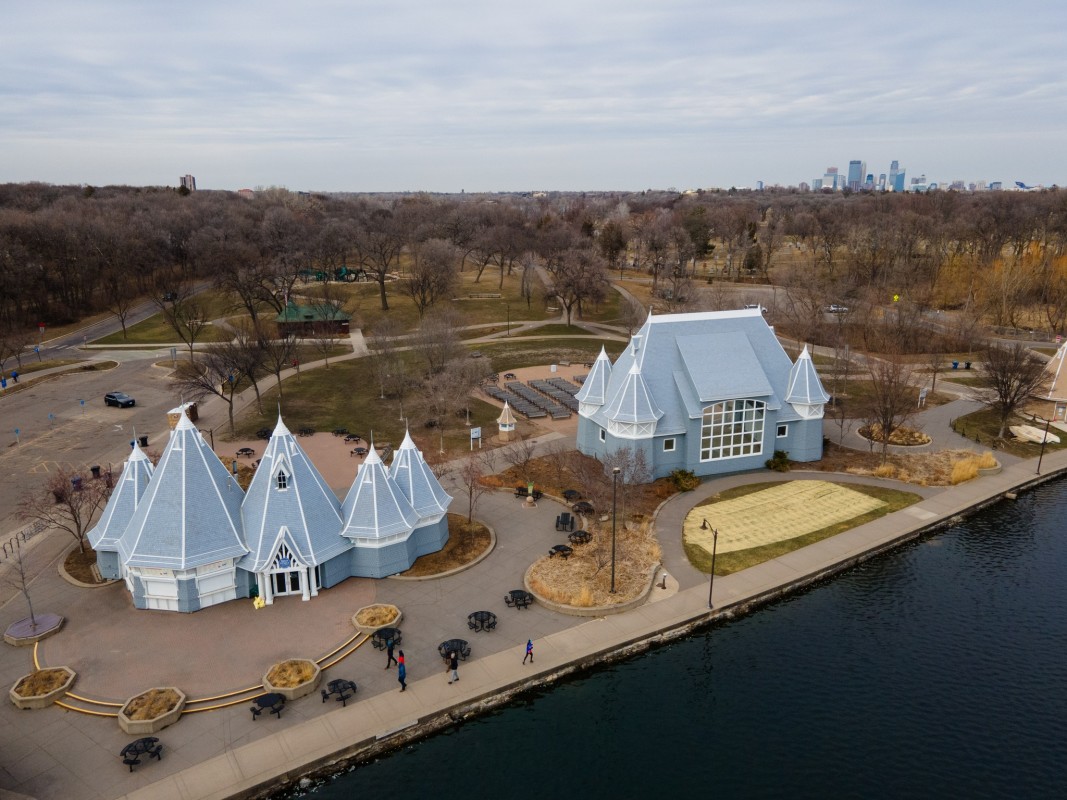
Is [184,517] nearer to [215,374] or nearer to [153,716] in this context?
[153,716]

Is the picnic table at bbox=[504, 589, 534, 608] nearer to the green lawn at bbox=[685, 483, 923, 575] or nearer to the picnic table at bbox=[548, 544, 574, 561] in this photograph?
the picnic table at bbox=[548, 544, 574, 561]

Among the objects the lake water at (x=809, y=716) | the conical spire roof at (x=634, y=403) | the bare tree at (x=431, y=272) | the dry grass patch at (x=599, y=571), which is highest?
the bare tree at (x=431, y=272)

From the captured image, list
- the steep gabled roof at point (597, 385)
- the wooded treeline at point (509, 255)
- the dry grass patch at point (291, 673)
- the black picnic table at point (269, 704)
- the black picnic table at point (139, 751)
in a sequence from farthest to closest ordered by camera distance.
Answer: the wooded treeline at point (509, 255) < the steep gabled roof at point (597, 385) < the dry grass patch at point (291, 673) < the black picnic table at point (269, 704) < the black picnic table at point (139, 751)

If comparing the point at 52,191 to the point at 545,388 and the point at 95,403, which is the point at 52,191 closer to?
the point at 95,403

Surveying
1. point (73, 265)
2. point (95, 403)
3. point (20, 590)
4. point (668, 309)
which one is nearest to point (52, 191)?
point (73, 265)

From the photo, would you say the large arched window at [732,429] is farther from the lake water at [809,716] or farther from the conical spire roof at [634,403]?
the lake water at [809,716]

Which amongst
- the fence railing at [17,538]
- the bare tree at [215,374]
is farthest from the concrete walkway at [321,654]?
the bare tree at [215,374]

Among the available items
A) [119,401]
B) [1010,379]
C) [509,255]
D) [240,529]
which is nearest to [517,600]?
[240,529]

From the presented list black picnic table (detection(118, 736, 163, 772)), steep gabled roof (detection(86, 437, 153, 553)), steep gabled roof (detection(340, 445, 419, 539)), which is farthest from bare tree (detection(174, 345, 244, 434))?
black picnic table (detection(118, 736, 163, 772))

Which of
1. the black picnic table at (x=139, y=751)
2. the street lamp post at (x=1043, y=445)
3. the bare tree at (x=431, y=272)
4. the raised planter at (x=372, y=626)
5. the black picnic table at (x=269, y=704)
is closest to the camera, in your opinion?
the black picnic table at (x=139, y=751)
